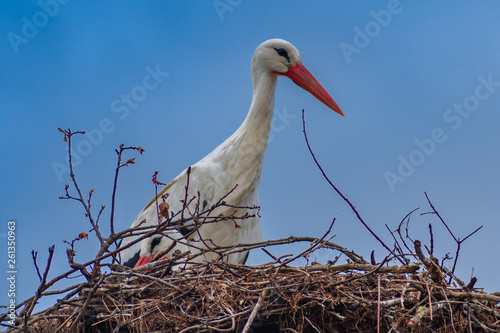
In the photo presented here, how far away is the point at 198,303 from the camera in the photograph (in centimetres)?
334

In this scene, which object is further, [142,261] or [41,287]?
[142,261]

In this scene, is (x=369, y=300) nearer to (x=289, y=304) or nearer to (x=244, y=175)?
(x=289, y=304)

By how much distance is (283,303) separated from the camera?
318 cm

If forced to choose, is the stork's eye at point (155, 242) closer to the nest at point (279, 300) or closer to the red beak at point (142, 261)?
the red beak at point (142, 261)

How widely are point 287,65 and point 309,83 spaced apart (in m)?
0.20

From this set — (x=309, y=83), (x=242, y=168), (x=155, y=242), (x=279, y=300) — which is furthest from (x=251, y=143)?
(x=279, y=300)

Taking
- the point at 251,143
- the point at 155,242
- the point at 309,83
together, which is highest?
the point at 309,83

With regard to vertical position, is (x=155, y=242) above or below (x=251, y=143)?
below

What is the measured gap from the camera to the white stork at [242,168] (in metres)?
5.02

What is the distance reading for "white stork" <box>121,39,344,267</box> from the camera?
16.5ft

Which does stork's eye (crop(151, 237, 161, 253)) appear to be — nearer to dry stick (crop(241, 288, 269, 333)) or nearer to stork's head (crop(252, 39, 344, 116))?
stork's head (crop(252, 39, 344, 116))

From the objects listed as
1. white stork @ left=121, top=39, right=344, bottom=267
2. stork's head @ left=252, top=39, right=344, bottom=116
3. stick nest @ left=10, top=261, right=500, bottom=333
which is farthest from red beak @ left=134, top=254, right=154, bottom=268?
stork's head @ left=252, top=39, right=344, bottom=116

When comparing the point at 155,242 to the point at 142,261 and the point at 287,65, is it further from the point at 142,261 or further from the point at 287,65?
the point at 287,65

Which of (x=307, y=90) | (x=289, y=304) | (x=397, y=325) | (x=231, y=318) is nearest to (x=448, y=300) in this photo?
(x=397, y=325)
